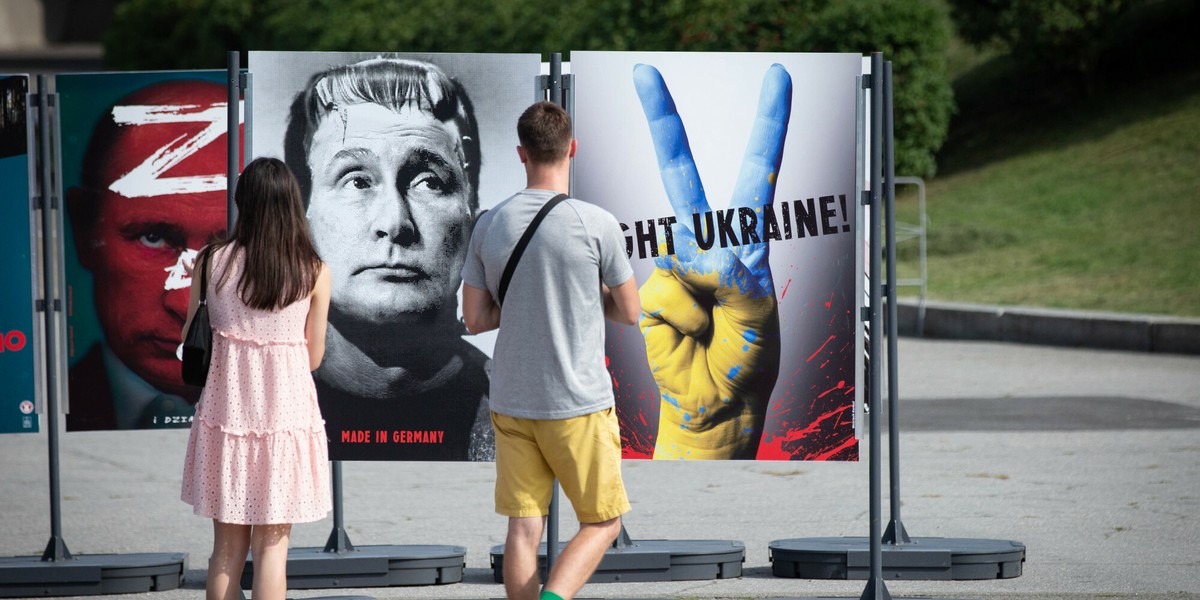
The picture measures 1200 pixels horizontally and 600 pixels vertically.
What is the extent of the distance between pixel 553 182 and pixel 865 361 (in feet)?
5.51

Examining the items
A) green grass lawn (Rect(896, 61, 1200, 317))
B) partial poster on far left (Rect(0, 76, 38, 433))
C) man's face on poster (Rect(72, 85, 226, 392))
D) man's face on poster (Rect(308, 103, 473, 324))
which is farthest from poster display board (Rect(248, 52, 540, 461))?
green grass lawn (Rect(896, 61, 1200, 317))

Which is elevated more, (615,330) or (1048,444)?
(615,330)

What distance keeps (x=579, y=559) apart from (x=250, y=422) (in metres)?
1.08

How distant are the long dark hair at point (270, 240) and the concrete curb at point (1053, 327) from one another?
36.7ft

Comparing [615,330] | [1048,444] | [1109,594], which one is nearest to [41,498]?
[615,330]

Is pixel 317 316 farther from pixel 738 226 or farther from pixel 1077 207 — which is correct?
pixel 1077 207

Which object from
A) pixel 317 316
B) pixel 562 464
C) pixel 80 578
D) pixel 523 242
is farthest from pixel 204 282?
pixel 80 578

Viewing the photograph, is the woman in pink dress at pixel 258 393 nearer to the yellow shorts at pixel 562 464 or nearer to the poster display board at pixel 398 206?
the yellow shorts at pixel 562 464

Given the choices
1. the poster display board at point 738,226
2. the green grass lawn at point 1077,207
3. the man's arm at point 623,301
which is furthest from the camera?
the green grass lawn at point 1077,207

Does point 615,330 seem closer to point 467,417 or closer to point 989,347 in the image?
point 467,417

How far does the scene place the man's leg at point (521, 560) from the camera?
444 cm

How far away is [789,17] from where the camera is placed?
2022 cm

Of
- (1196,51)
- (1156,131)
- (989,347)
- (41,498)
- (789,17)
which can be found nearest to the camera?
(41,498)

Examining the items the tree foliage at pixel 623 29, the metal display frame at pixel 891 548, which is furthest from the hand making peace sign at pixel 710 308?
the tree foliage at pixel 623 29
